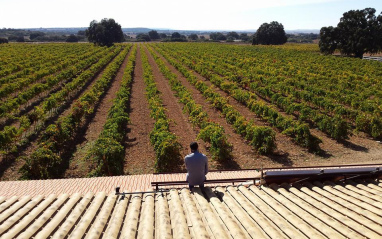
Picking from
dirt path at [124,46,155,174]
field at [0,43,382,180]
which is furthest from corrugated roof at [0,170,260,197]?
dirt path at [124,46,155,174]

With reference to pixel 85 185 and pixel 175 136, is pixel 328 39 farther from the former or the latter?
pixel 85 185

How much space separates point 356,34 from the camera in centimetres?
5684

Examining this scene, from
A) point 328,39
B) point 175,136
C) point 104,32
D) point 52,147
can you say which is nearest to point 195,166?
point 175,136

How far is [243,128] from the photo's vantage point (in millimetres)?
16062

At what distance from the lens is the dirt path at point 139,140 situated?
41.9 feet

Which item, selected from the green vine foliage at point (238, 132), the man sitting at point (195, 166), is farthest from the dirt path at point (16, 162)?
the man sitting at point (195, 166)

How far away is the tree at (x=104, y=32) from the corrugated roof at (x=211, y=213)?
96.3 metres

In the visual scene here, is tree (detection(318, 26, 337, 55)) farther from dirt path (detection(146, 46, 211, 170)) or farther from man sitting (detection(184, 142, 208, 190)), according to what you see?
man sitting (detection(184, 142, 208, 190))

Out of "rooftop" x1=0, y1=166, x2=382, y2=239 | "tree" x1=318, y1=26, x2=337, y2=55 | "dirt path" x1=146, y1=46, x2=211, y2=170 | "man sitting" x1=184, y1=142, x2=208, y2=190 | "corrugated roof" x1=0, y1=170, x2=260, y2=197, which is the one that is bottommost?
"dirt path" x1=146, y1=46, x2=211, y2=170

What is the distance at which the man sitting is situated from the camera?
21.4 feet

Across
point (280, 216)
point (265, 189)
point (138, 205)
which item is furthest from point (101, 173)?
point (280, 216)

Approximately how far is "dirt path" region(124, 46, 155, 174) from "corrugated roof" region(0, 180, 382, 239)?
597cm

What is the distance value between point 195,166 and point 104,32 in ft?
319

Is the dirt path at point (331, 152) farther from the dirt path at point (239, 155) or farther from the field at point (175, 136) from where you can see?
the dirt path at point (239, 155)
